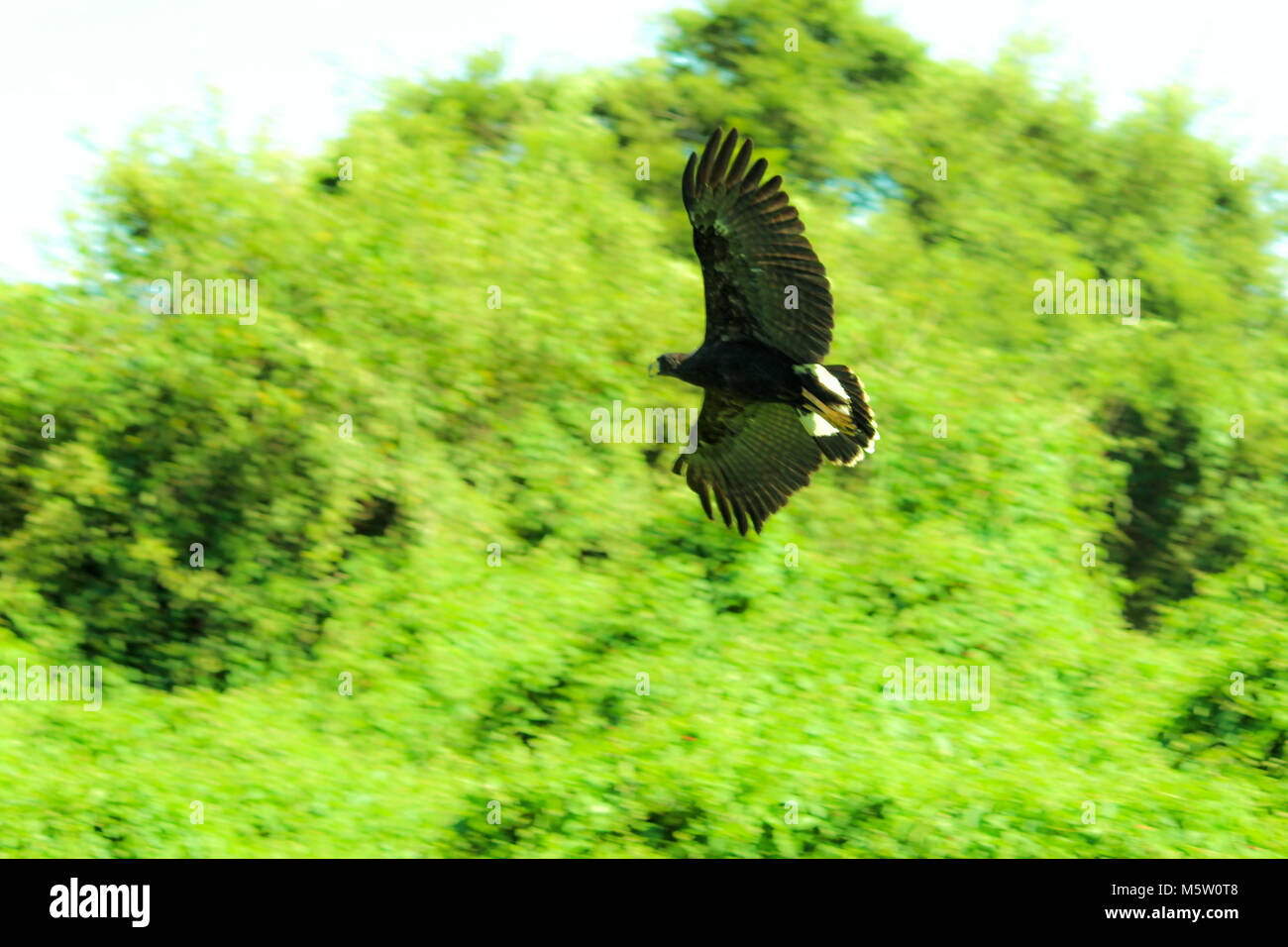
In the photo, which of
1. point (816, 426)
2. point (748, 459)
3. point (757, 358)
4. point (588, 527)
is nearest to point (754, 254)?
point (757, 358)

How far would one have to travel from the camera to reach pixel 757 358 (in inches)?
232

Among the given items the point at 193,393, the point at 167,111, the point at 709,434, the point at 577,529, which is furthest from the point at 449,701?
the point at 167,111

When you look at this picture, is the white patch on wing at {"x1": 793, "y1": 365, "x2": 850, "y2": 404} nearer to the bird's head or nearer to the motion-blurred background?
the bird's head

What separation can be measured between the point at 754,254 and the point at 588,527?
164 inches

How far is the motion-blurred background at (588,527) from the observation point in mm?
7004

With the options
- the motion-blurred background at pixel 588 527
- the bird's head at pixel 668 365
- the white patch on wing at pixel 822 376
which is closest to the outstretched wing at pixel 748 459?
the bird's head at pixel 668 365

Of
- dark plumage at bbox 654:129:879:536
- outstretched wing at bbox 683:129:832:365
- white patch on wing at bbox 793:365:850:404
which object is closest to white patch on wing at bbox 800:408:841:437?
dark plumage at bbox 654:129:879:536

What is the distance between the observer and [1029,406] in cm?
1061

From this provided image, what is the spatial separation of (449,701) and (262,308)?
11.8 feet

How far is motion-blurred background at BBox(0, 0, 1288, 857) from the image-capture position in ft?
23.0

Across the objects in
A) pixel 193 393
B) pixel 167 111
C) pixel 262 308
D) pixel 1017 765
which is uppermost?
pixel 167 111

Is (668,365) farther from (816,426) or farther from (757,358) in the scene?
(816,426)
